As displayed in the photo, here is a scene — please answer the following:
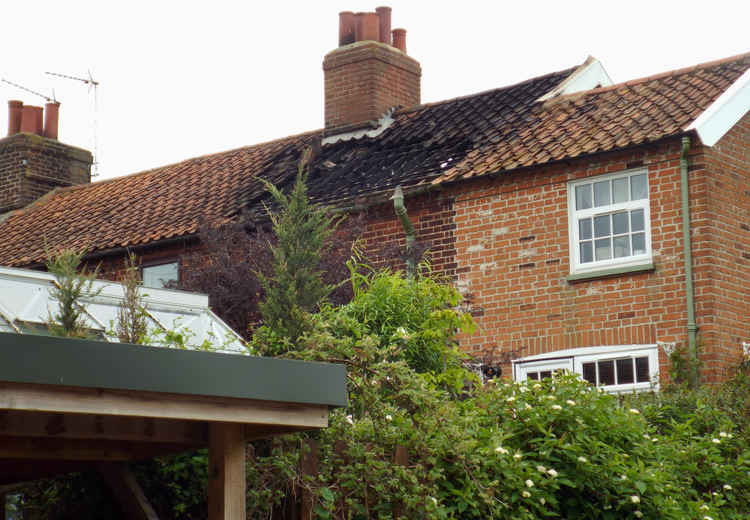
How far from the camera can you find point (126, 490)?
687 centimetres

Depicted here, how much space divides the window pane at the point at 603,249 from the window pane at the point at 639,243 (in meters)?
0.34

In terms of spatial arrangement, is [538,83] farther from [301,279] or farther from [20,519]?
[20,519]

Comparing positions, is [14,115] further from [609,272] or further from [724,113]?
[724,113]

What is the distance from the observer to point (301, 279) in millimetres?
7672

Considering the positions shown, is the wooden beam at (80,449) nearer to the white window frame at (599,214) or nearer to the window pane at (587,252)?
the white window frame at (599,214)

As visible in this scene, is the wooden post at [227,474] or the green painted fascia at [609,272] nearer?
the wooden post at [227,474]

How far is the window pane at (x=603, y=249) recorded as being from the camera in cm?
1512

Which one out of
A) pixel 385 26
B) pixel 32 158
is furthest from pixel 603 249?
pixel 32 158

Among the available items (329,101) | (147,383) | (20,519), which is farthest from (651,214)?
(147,383)

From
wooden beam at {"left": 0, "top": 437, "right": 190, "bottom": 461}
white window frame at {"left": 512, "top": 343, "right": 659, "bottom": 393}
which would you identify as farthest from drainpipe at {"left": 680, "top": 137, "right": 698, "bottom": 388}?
wooden beam at {"left": 0, "top": 437, "right": 190, "bottom": 461}

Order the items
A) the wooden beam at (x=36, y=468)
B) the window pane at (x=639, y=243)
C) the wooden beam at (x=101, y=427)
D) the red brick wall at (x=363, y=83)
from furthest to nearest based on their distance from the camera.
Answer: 1. the red brick wall at (x=363, y=83)
2. the window pane at (x=639, y=243)
3. the wooden beam at (x=36, y=468)
4. the wooden beam at (x=101, y=427)

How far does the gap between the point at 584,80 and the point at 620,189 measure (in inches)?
163

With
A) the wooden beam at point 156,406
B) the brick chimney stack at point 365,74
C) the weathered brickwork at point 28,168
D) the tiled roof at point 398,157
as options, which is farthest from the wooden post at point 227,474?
the weathered brickwork at point 28,168

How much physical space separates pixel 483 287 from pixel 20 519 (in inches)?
370
